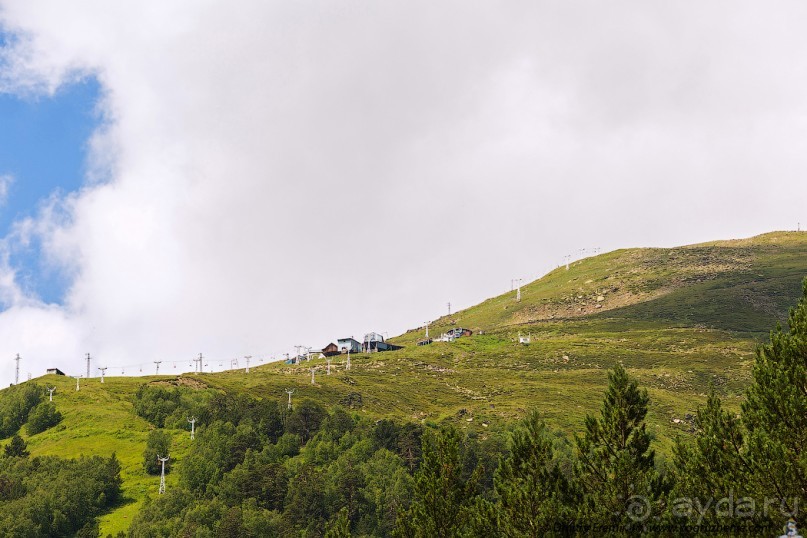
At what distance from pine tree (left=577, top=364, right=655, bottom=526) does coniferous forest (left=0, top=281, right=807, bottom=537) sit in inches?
3.5

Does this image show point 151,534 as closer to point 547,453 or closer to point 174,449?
point 174,449

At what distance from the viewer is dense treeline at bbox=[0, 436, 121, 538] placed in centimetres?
11200

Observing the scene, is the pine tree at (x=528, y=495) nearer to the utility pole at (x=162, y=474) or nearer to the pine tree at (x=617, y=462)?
the pine tree at (x=617, y=462)

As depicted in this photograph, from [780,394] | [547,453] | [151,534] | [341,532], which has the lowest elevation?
[151,534]

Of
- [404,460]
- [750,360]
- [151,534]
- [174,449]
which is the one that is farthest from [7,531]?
[750,360]

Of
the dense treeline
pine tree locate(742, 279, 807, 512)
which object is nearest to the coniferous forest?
pine tree locate(742, 279, 807, 512)

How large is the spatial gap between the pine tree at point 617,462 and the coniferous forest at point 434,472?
0.09 meters

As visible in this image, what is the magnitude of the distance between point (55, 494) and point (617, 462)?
322 feet

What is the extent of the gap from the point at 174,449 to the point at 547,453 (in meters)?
98.1

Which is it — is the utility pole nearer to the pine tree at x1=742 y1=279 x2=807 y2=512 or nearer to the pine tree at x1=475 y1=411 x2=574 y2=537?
the pine tree at x1=475 y1=411 x2=574 y2=537

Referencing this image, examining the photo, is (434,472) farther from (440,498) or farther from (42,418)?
(42,418)

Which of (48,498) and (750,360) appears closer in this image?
(48,498)

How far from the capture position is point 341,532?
56.9 m

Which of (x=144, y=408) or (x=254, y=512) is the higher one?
(x=144, y=408)
